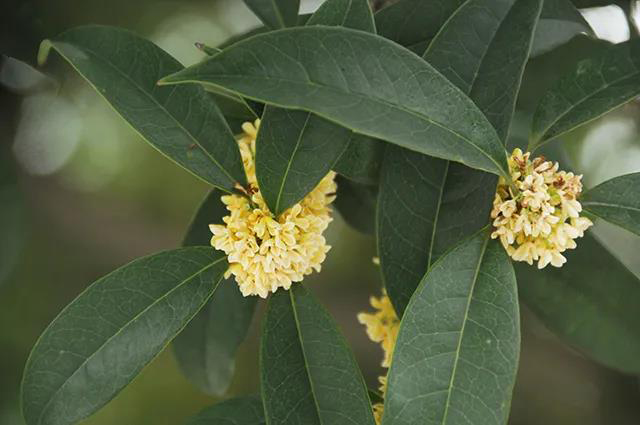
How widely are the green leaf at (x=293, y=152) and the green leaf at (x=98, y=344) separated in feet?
0.54

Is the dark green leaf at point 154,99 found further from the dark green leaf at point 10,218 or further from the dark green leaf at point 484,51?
the dark green leaf at point 10,218

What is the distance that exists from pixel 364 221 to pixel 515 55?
1.44 feet

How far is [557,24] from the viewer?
1099 mm

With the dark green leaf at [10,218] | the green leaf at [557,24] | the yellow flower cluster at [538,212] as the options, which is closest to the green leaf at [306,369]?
the yellow flower cluster at [538,212]

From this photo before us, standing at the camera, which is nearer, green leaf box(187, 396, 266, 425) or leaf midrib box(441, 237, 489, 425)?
leaf midrib box(441, 237, 489, 425)

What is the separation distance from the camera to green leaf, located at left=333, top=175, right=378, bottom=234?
1174 mm

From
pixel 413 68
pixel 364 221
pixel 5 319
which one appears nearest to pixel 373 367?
pixel 364 221

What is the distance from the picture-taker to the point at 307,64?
706 millimetres

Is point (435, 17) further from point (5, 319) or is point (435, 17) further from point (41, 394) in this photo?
point (5, 319)

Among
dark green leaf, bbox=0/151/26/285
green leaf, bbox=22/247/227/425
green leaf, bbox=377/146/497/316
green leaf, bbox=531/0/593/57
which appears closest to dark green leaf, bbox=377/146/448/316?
green leaf, bbox=377/146/497/316

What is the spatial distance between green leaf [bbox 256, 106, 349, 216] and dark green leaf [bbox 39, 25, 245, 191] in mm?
69

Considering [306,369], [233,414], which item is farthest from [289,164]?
[233,414]

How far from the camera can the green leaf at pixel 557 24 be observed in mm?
1064

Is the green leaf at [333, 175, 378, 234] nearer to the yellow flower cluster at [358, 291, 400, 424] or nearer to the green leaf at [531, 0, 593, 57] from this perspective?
the yellow flower cluster at [358, 291, 400, 424]
